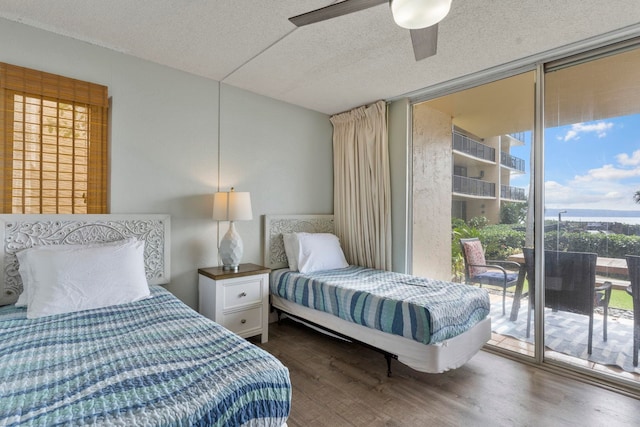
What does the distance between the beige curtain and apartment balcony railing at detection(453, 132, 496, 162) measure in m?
0.74

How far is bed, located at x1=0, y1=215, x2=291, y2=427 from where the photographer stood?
3.40 ft

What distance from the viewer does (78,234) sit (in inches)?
92.1

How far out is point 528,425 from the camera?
6.05 ft

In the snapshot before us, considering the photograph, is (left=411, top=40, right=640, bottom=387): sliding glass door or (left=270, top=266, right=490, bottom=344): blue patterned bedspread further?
(left=411, top=40, right=640, bottom=387): sliding glass door

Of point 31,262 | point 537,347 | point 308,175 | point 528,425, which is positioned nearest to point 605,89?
point 537,347

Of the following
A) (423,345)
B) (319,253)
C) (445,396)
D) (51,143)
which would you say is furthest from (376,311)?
(51,143)

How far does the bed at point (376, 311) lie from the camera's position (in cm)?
220

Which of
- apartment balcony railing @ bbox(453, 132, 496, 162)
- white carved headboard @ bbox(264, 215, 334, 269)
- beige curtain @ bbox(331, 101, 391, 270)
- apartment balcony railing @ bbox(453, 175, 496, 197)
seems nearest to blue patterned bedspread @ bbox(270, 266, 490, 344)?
white carved headboard @ bbox(264, 215, 334, 269)

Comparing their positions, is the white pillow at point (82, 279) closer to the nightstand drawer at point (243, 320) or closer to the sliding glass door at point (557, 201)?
the nightstand drawer at point (243, 320)

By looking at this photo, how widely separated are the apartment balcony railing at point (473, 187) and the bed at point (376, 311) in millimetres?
917

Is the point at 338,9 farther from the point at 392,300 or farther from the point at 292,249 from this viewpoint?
the point at 292,249

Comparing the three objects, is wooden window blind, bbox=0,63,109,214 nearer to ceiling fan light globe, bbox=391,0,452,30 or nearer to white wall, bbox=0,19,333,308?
white wall, bbox=0,19,333,308

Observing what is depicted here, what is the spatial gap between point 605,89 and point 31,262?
4138 mm

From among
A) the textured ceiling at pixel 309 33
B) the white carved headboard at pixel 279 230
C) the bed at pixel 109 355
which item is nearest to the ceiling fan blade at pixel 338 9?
the textured ceiling at pixel 309 33
